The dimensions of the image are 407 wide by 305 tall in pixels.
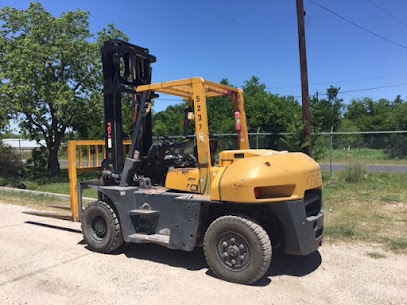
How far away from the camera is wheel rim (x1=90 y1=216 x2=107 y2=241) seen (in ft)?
21.8

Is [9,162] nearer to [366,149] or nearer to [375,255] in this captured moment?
[366,149]

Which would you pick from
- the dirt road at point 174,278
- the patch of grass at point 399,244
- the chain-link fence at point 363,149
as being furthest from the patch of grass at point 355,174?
the dirt road at point 174,278

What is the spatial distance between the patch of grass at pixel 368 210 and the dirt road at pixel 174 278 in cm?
59

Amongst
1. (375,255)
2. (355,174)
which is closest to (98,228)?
(375,255)

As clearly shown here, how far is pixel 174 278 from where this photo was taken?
546 cm

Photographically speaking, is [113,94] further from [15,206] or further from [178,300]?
[15,206]

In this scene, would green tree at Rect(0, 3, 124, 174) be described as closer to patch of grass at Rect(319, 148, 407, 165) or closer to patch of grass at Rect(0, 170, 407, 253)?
patch of grass at Rect(0, 170, 407, 253)

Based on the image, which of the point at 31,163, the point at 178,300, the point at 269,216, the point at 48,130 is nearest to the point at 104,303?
the point at 178,300

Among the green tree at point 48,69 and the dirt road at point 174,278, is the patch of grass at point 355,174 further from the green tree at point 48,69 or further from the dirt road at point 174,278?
the green tree at point 48,69

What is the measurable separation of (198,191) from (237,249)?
3.39 feet

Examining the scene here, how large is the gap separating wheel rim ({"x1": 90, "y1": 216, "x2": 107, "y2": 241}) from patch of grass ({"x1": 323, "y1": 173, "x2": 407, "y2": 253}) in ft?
12.8

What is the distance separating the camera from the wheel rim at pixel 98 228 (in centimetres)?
664

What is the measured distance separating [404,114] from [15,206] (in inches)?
971

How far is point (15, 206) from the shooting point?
11227 millimetres
